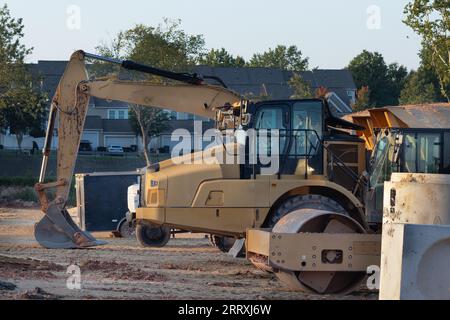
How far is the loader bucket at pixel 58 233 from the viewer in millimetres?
21344

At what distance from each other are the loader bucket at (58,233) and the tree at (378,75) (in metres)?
77.5

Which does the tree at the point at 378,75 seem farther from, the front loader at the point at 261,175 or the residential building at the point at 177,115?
the front loader at the point at 261,175

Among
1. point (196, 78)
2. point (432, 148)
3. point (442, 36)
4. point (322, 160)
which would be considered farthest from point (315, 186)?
point (442, 36)

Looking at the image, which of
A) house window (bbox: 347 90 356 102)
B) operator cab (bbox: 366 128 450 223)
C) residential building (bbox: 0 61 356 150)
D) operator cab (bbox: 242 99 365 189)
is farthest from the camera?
house window (bbox: 347 90 356 102)

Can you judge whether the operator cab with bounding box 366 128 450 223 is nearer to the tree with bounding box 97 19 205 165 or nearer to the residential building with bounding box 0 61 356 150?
the tree with bounding box 97 19 205 165

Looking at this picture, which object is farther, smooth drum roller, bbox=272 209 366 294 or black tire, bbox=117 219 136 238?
black tire, bbox=117 219 136 238

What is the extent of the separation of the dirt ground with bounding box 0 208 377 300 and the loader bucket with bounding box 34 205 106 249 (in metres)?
0.27

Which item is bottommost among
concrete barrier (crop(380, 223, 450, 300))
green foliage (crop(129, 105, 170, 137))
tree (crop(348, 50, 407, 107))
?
concrete barrier (crop(380, 223, 450, 300))

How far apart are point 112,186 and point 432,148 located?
14.7m

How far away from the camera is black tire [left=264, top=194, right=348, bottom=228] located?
701 inches

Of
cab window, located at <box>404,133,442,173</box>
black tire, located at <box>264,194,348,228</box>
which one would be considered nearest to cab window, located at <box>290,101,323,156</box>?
black tire, located at <box>264,194,348,228</box>

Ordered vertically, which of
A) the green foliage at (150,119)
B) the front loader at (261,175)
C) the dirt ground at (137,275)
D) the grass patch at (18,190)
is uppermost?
the green foliage at (150,119)

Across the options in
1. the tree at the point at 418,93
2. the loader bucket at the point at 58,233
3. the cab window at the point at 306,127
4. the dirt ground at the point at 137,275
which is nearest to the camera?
the dirt ground at the point at 137,275

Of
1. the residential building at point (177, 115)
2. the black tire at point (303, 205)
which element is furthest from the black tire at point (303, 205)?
the residential building at point (177, 115)
